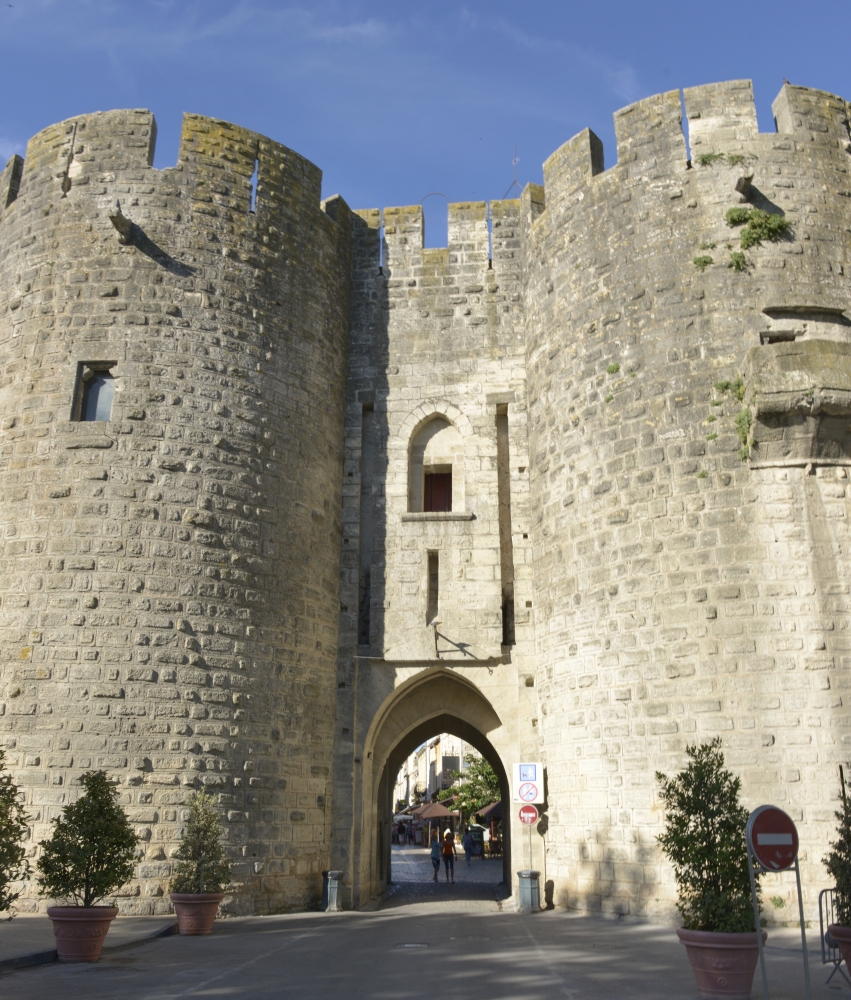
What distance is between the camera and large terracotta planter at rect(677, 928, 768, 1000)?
222 inches

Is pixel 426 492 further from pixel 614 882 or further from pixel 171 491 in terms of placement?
pixel 614 882

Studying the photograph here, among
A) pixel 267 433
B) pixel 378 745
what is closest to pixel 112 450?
pixel 267 433

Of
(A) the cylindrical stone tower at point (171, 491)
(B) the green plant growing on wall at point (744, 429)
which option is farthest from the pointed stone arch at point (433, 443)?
(B) the green plant growing on wall at point (744, 429)

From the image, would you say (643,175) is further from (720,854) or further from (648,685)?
(720,854)

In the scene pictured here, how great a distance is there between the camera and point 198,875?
930cm

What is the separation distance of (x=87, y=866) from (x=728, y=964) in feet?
17.4

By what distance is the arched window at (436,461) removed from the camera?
559 inches

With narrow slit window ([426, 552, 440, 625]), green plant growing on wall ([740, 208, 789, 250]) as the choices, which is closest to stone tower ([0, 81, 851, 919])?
green plant growing on wall ([740, 208, 789, 250])

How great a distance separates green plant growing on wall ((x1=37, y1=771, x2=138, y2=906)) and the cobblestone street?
19.8ft

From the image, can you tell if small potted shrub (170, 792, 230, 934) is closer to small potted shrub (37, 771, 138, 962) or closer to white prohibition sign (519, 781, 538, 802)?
small potted shrub (37, 771, 138, 962)

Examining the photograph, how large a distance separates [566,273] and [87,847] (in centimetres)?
963

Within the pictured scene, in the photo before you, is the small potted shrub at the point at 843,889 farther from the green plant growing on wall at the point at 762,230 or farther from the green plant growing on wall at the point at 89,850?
the green plant growing on wall at the point at 762,230

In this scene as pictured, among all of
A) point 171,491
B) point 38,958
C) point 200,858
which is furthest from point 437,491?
point 38,958

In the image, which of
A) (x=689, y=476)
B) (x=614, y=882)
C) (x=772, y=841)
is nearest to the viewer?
(x=772, y=841)
